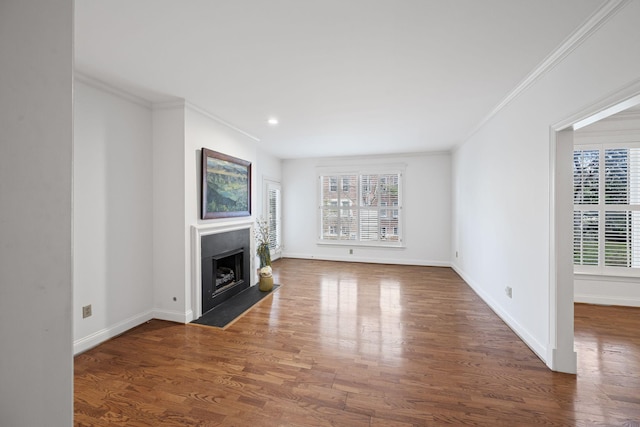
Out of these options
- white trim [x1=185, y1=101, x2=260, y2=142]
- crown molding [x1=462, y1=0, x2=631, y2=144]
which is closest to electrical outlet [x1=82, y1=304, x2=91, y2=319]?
white trim [x1=185, y1=101, x2=260, y2=142]

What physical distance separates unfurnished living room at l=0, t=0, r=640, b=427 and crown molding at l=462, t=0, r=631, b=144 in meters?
0.02

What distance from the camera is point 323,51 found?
2086 millimetres

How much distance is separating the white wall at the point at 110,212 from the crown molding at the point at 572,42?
395cm

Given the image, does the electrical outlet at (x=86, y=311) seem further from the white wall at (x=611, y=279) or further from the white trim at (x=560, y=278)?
the white wall at (x=611, y=279)

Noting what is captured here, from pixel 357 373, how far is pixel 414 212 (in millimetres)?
4464

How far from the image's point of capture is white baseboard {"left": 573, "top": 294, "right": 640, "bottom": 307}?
3.49 metres

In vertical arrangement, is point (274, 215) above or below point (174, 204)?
below

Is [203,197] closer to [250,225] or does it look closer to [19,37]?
[250,225]

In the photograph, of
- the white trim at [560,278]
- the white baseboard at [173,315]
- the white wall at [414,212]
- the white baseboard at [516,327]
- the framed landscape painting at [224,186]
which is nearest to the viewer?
the white trim at [560,278]

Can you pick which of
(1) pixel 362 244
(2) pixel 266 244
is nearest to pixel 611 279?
(1) pixel 362 244

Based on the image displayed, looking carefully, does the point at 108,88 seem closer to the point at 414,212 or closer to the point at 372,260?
the point at 372,260

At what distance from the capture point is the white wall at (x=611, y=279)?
3.50m

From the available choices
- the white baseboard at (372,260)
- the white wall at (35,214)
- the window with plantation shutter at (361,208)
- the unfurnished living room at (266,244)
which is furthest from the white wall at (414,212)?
the white wall at (35,214)

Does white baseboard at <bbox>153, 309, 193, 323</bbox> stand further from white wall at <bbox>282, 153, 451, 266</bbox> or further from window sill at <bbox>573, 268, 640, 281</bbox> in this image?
window sill at <bbox>573, 268, 640, 281</bbox>
